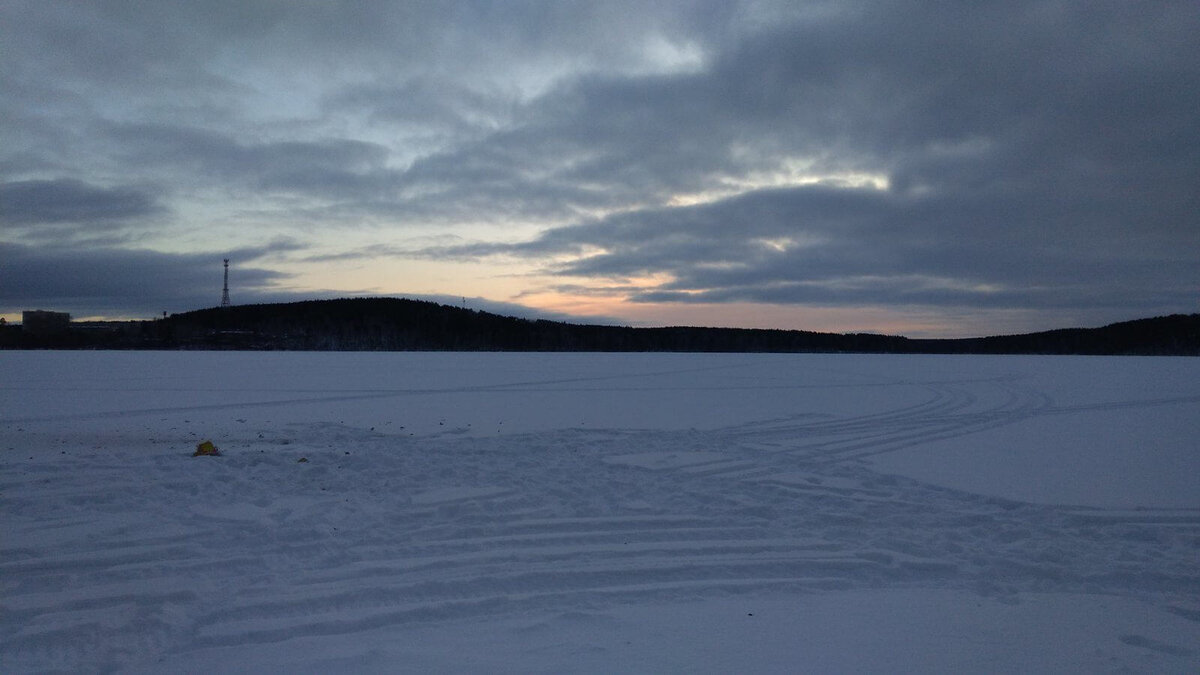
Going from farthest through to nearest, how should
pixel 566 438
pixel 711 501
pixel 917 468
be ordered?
pixel 566 438 < pixel 917 468 < pixel 711 501

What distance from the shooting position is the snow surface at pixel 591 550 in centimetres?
335

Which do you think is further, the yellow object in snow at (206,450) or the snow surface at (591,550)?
the yellow object in snow at (206,450)

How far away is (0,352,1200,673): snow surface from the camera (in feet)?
11.0

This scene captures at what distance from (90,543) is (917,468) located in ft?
26.0

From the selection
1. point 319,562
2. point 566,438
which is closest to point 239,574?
point 319,562

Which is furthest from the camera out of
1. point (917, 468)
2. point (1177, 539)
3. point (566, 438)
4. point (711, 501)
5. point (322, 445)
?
point (566, 438)

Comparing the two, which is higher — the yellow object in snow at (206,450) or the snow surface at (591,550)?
the yellow object in snow at (206,450)

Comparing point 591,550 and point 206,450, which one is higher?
point 206,450

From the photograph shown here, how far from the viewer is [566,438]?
31.6 ft

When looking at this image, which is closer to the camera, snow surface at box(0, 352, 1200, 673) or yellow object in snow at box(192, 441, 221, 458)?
snow surface at box(0, 352, 1200, 673)

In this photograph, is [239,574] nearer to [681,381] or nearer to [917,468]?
[917,468]

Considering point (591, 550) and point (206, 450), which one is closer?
point (591, 550)

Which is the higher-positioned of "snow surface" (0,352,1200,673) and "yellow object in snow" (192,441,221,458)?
"yellow object in snow" (192,441,221,458)

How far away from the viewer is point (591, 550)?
4.79 m
